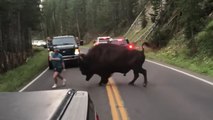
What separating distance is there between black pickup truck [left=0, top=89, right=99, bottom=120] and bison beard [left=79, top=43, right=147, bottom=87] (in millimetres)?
12916

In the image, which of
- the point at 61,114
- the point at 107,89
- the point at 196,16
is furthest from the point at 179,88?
the point at 196,16

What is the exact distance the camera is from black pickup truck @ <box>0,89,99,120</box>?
3.21 m

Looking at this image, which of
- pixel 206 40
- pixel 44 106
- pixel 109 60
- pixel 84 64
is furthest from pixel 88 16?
pixel 44 106

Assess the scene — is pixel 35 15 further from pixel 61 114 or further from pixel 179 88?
pixel 61 114

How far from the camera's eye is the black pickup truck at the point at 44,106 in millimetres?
3207

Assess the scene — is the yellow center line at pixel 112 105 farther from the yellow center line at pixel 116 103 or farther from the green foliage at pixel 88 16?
the green foliage at pixel 88 16

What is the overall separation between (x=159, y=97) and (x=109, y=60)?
414 centimetres

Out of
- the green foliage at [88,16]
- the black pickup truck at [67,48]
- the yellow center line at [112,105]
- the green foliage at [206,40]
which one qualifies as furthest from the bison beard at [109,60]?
the green foliage at [88,16]

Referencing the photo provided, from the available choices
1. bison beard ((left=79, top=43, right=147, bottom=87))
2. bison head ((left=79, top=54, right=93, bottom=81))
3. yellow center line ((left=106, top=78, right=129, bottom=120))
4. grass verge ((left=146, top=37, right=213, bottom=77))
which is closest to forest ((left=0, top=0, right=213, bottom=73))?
grass verge ((left=146, top=37, right=213, bottom=77))

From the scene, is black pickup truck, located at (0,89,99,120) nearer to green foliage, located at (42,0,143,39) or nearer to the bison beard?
the bison beard

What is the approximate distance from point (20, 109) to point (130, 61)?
1418 centimetres

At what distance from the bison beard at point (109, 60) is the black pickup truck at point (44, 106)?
1292 cm

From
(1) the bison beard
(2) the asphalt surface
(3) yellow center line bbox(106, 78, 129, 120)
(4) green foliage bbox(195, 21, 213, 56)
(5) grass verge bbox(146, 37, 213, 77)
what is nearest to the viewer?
(3) yellow center line bbox(106, 78, 129, 120)

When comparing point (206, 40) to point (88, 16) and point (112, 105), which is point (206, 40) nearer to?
point (112, 105)
